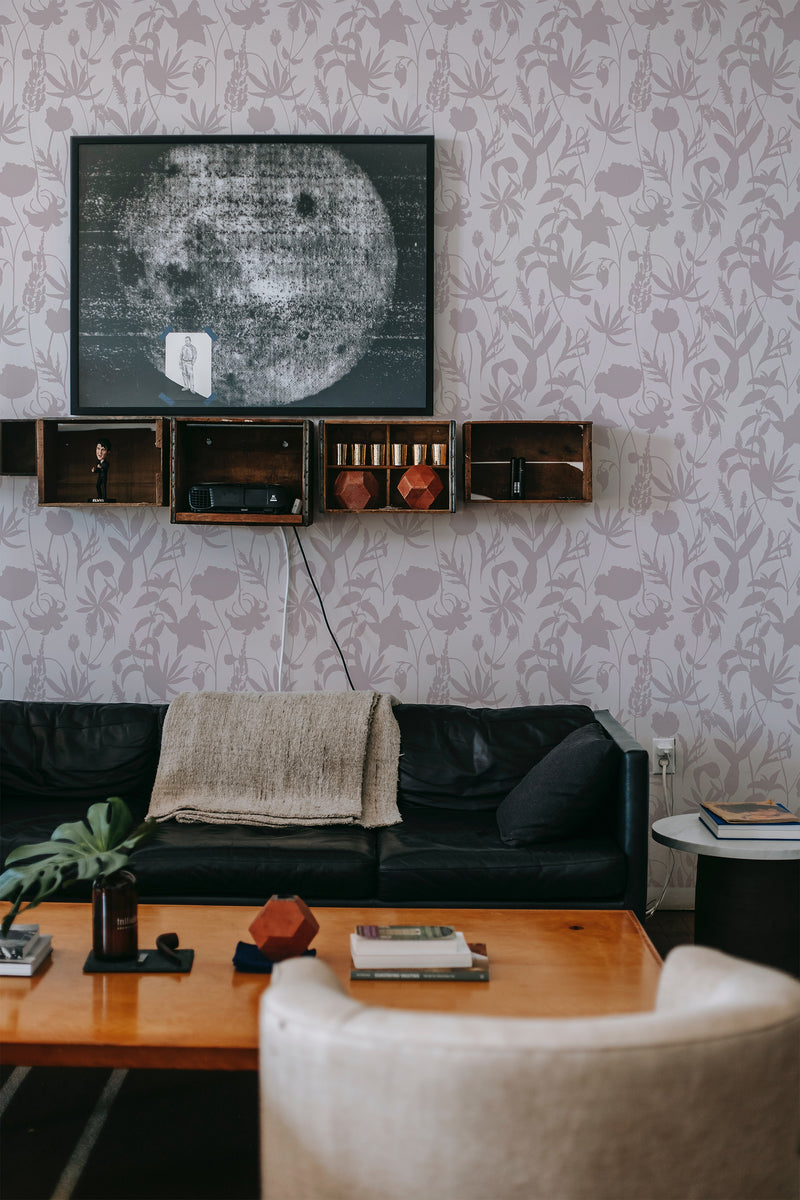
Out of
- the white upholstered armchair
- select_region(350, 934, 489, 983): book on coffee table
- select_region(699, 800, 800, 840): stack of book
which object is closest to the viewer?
the white upholstered armchair

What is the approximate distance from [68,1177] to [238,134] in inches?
120

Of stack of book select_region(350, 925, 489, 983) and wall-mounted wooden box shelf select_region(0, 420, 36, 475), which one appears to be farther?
wall-mounted wooden box shelf select_region(0, 420, 36, 475)

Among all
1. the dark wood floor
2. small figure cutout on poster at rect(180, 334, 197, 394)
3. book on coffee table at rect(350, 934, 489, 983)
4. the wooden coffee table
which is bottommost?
the dark wood floor

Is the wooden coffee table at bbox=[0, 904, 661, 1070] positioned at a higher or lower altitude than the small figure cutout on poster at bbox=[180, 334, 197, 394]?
lower

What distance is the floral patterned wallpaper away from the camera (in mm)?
3391

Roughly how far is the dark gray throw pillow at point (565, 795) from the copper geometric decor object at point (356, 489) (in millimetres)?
1082

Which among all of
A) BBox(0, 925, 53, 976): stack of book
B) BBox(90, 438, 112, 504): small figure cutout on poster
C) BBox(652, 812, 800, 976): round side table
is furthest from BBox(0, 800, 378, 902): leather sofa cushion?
BBox(90, 438, 112, 504): small figure cutout on poster

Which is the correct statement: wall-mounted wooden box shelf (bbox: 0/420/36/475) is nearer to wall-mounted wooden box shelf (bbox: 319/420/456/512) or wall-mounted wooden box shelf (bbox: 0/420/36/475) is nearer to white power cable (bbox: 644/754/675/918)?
wall-mounted wooden box shelf (bbox: 319/420/456/512)

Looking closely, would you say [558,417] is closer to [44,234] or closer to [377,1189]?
[44,234]

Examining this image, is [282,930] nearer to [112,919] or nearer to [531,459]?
[112,919]

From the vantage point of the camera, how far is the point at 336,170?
3408 mm

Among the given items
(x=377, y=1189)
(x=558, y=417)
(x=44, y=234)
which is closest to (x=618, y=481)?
(x=558, y=417)

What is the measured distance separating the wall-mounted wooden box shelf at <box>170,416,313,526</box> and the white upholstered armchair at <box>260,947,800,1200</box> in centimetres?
242

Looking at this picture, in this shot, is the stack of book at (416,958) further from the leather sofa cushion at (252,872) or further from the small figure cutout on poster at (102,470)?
the small figure cutout on poster at (102,470)
